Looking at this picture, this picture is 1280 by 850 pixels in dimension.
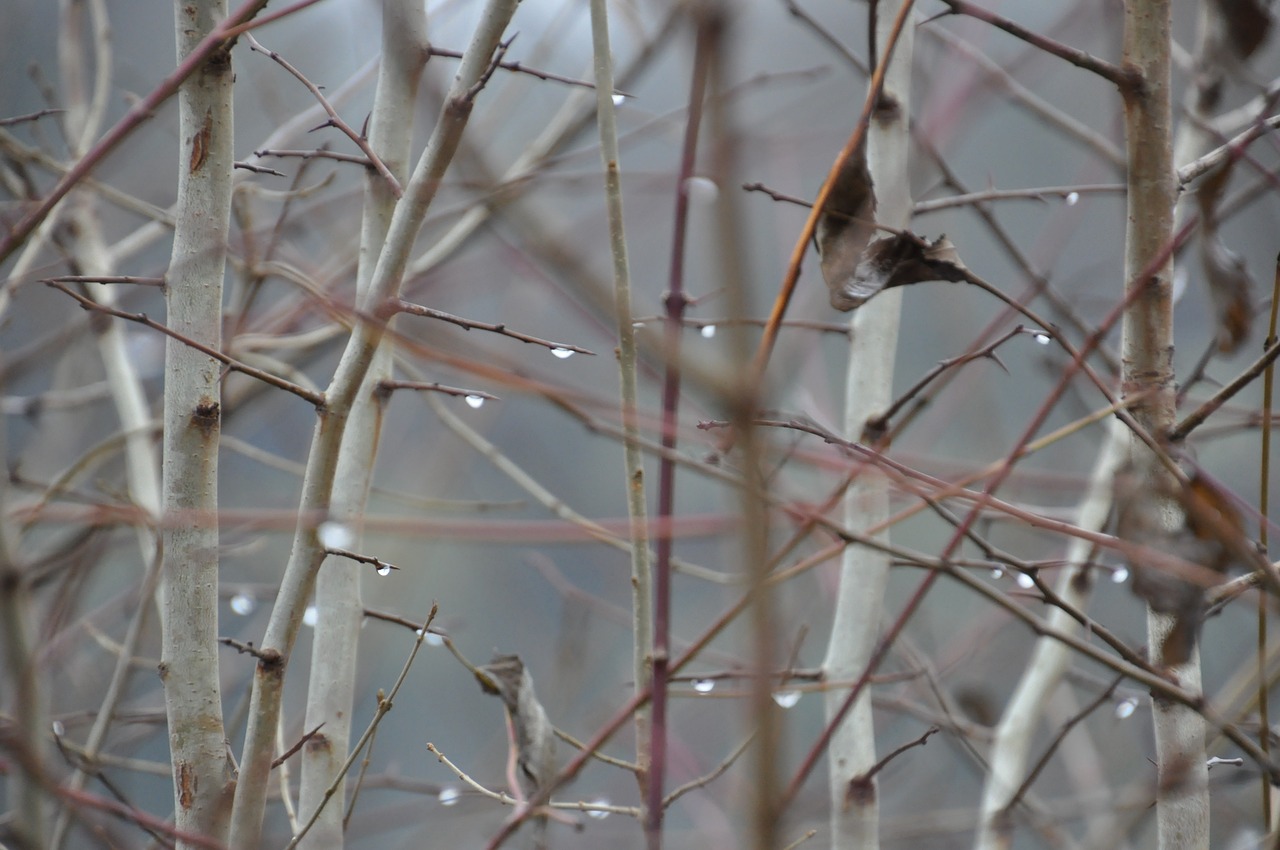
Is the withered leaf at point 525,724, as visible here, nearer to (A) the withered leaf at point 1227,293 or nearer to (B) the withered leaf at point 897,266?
(B) the withered leaf at point 897,266

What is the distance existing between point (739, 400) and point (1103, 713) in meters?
3.04

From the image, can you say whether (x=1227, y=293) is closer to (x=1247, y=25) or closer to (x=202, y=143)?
(x=1247, y=25)

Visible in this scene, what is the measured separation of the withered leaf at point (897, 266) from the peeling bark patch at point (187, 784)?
672 mm

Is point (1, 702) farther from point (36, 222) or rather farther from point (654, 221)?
point (654, 221)

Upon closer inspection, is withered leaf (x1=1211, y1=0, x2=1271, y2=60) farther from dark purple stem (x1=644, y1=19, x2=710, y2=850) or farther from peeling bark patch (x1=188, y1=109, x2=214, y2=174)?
peeling bark patch (x1=188, y1=109, x2=214, y2=174)

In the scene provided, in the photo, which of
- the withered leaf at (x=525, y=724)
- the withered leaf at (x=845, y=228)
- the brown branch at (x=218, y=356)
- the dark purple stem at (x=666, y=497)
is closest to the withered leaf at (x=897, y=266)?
the withered leaf at (x=845, y=228)

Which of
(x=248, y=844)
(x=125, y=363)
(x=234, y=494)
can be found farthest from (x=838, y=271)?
(x=234, y=494)

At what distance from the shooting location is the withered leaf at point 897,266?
0.81m

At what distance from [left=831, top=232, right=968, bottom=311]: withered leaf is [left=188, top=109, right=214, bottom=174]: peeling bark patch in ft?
1.86

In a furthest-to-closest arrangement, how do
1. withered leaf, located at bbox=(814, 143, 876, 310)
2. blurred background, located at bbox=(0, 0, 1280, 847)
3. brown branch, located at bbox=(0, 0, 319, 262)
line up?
blurred background, located at bbox=(0, 0, 1280, 847), withered leaf, located at bbox=(814, 143, 876, 310), brown branch, located at bbox=(0, 0, 319, 262)

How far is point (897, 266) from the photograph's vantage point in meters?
0.82

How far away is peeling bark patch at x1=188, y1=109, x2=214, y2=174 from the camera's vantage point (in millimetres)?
885

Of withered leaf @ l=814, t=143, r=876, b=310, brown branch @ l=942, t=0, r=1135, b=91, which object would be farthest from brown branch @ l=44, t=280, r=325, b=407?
brown branch @ l=942, t=0, r=1135, b=91

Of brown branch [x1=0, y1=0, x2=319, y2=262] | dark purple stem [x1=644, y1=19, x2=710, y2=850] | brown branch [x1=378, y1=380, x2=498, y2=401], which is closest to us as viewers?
dark purple stem [x1=644, y1=19, x2=710, y2=850]
